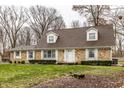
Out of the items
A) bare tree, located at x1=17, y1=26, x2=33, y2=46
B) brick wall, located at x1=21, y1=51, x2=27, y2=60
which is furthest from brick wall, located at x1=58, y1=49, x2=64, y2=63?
bare tree, located at x1=17, y1=26, x2=33, y2=46

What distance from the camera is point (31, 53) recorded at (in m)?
34.9

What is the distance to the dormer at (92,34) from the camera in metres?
31.4

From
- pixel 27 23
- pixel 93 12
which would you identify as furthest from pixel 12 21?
pixel 93 12

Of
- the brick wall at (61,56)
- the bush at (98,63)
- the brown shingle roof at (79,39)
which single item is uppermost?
the brown shingle roof at (79,39)

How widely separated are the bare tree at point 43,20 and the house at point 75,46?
12.8m

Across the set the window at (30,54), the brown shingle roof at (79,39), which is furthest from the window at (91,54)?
the window at (30,54)

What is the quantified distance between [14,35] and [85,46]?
18.0m

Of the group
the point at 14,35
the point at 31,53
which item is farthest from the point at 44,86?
the point at 14,35

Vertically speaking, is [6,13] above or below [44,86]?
Answer: above

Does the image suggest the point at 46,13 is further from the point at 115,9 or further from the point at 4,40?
the point at 115,9

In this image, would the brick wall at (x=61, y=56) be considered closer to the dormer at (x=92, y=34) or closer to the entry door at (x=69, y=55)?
the entry door at (x=69, y=55)

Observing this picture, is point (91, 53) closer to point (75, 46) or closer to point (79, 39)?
point (75, 46)

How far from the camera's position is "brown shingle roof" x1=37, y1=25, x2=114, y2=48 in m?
30.6

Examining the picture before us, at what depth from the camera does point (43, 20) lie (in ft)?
167
